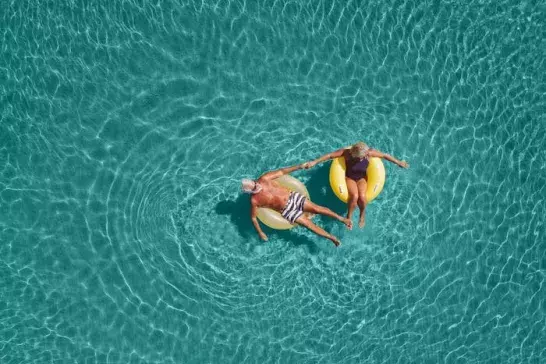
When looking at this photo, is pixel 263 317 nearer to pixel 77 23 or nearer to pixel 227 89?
pixel 227 89

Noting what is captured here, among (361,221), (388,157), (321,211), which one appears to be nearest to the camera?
(321,211)

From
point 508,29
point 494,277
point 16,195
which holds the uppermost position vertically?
point 508,29

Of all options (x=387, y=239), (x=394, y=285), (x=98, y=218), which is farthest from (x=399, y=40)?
(x=98, y=218)

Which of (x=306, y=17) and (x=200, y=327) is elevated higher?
(x=306, y=17)

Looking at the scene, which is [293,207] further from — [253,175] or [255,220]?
[253,175]

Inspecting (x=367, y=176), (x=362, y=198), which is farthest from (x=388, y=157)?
(x=362, y=198)

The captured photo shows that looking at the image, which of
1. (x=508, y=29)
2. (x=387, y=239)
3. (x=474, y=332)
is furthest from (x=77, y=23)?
(x=474, y=332)

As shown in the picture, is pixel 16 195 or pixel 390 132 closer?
pixel 16 195
